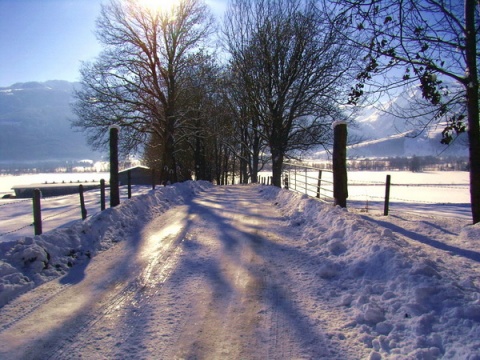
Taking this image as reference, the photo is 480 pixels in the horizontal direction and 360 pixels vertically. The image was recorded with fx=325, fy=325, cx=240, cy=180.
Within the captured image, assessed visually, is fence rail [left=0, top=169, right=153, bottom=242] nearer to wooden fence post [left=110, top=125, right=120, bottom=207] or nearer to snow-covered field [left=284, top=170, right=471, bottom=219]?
wooden fence post [left=110, top=125, right=120, bottom=207]

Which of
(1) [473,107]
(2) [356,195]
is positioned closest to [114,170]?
(1) [473,107]

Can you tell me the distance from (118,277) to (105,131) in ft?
60.3

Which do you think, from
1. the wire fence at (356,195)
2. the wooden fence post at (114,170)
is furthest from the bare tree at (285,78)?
the wooden fence post at (114,170)

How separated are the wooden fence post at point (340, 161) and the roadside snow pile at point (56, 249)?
16.5 feet

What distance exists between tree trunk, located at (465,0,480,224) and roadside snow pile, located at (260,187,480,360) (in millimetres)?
2386

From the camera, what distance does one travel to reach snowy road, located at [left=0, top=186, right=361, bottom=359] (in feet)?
8.93

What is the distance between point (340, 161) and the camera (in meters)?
8.38

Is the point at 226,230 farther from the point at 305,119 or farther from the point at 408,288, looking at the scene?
the point at 305,119

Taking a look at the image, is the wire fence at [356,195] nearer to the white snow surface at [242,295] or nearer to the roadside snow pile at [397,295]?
the roadside snow pile at [397,295]

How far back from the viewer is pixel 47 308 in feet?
11.4

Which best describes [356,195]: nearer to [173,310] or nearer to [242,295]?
[242,295]

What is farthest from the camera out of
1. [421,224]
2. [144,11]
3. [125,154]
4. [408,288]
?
[125,154]

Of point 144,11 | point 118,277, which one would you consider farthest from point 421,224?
point 144,11

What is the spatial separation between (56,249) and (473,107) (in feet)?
27.0
